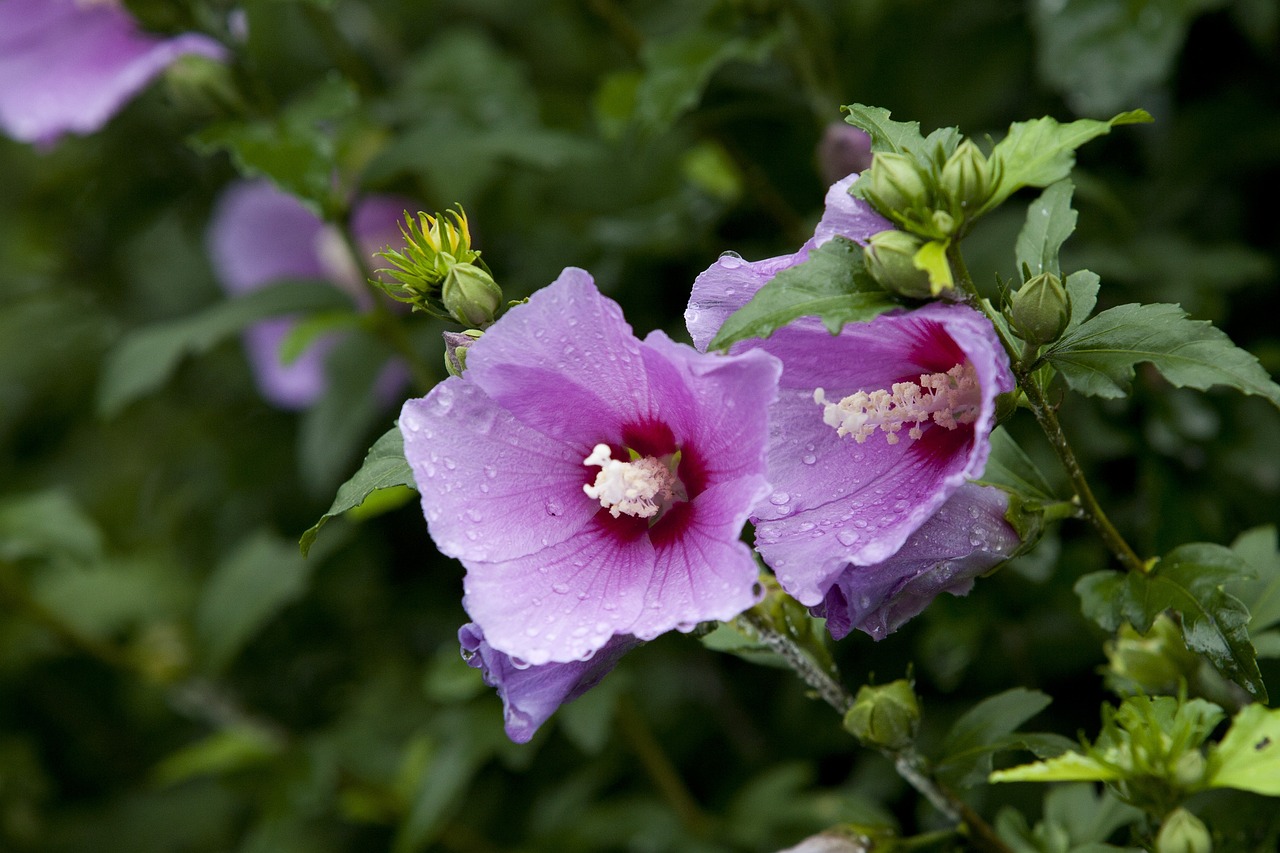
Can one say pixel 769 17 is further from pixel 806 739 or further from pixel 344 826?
pixel 344 826

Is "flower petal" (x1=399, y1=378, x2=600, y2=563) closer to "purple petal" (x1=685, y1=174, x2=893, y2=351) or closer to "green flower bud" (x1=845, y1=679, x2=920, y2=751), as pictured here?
"purple petal" (x1=685, y1=174, x2=893, y2=351)

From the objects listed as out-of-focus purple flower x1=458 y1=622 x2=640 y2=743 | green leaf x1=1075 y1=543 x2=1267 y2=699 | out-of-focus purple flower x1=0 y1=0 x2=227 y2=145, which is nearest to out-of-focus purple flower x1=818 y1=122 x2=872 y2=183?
green leaf x1=1075 y1=543 x2=1267 y2=699

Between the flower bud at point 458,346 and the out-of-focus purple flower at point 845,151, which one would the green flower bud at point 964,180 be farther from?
the out-of-focus purple flower at point 845,151

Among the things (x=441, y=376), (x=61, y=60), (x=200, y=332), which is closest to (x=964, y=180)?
(x=200, y=332)

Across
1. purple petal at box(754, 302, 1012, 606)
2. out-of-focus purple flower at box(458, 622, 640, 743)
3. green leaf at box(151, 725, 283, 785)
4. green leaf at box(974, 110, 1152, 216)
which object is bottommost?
green leaf at box(151, 725, 283, 785)

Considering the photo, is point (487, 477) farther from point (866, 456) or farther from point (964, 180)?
point (964, 180)

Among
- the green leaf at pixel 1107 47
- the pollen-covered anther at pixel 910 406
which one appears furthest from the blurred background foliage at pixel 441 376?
the pollen-covered anther at pixel 910 406

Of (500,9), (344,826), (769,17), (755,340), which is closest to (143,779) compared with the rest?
(344,826)
